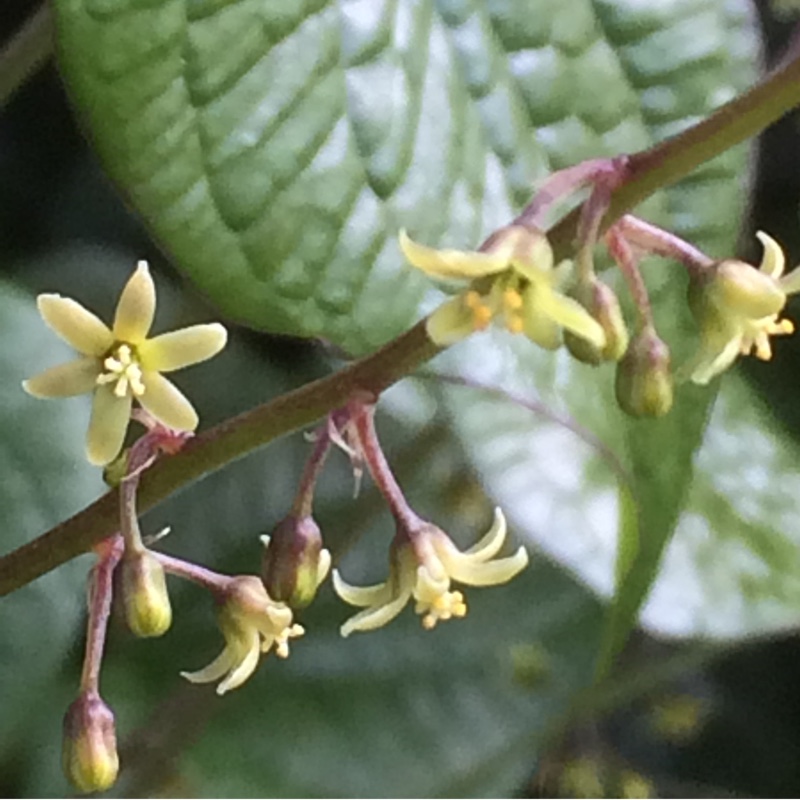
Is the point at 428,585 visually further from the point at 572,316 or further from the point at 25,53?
the point at 25,53

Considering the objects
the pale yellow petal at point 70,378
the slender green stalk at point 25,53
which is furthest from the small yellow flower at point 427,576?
the slender green stalk at point 25,53

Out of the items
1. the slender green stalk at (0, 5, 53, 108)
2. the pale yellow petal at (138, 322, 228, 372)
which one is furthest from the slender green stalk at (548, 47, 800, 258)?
the slender green stalk at (0, 5, 53, 108)

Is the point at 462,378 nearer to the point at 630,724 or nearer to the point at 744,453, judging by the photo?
the point at 744,453

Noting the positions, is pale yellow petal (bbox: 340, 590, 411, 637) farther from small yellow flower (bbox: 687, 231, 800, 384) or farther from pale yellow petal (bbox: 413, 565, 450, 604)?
small yellow flower (bbox: 687, 231, 800, 384)

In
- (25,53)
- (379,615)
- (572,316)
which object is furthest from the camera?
(25,53)

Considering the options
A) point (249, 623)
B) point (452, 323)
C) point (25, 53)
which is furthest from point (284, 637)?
point (25, 53)

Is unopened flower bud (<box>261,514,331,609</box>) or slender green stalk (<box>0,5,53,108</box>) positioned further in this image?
slender green stalk (<box>0,5,53,108</box>)
